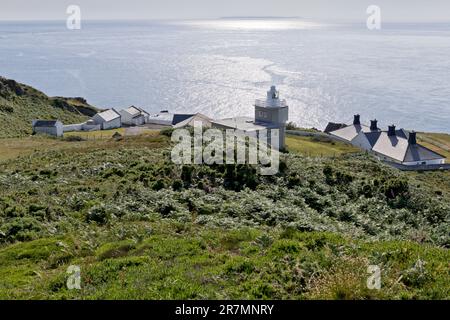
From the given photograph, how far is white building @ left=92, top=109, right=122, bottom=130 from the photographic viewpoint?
81188 mm

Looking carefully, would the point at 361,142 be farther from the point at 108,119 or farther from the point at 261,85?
the point at 261,85

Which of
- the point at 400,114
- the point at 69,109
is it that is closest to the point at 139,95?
the point at 69,109

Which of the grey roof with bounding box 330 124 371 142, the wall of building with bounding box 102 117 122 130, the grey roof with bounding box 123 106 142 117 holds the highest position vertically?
the grey roof with bounding box 123 106 142 117

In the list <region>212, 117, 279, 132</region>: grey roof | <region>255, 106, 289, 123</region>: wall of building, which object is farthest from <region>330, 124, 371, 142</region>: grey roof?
<region>212, 117, 279, 132</region>: grey roof

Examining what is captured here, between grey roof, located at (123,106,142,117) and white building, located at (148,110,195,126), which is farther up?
grey roof, located at (123,106,142,117)

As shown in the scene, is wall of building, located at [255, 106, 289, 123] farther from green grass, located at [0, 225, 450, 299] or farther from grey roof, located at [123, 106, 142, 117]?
grey roof, located at [123, 106, 142, 117]

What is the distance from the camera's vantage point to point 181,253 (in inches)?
471

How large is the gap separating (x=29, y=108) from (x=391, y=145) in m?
67.1

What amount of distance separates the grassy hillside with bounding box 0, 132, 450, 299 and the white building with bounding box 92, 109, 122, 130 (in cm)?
5163

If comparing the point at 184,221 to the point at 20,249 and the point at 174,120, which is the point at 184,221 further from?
the point at 174,120

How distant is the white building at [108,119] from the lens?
8119 centimetres

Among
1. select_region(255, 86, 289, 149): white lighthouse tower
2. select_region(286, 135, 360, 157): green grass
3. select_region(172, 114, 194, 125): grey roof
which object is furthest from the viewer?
select_region(172, 114, 194, 125): grey roof
